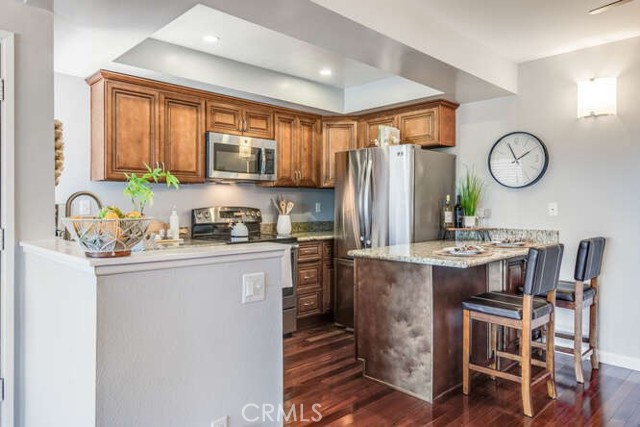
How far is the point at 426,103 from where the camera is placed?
4.08 meters

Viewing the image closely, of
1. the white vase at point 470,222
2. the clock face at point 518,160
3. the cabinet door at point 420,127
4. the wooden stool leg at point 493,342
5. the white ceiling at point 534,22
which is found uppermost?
the white ceiling at point 534,22

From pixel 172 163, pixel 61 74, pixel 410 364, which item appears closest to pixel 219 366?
pixel 410 364

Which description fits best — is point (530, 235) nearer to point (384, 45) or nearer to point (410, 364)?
point (410, 364)

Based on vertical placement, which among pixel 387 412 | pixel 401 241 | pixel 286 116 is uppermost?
pixel 286 116

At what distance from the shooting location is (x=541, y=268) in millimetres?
2475

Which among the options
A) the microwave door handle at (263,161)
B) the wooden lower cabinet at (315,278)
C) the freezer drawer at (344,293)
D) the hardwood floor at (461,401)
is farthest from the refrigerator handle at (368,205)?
the hardwood floor at (461,401)

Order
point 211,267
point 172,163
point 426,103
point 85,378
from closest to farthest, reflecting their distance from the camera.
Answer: point 85,378
point 211,267
point 172,163
point 426,103

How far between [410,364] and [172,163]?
2.45 meters

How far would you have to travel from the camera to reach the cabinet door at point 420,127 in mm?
4059

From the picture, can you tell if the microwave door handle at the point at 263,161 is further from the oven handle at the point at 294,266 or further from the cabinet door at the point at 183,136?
the oven handle at the point at 294,266

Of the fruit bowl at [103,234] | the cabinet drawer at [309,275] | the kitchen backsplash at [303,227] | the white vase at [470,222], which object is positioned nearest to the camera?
the fruit bowl at [103,234]

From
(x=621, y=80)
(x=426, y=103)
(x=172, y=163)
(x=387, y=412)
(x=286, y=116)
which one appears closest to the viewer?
(x=387, y=412)

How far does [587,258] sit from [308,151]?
277 cm

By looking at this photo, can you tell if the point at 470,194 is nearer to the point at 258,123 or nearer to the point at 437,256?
the point at 437,256
